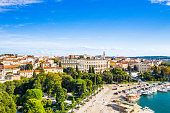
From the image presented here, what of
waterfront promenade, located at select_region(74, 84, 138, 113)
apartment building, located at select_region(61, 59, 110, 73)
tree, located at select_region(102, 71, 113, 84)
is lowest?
waterfront promenade, located at select_region(74, 84, 138, 113)

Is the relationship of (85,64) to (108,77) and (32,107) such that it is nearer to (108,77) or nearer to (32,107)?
(108,77)

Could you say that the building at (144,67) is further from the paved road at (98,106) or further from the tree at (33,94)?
the tree at (33,94)

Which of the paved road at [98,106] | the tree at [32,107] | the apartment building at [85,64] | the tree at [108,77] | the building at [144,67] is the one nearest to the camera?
the tree at [32,107]

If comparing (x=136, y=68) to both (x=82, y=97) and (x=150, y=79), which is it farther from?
(x=82, y=97)

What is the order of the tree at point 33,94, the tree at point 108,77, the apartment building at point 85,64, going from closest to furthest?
1. the tree at point 33,94
2. the tree at point 108,77
3. the apartment building at point 85,64

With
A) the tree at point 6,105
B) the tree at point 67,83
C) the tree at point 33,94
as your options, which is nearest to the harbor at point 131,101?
the tree at point 67,83

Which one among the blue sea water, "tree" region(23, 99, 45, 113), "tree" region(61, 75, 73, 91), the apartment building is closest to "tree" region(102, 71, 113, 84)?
the blue sea water

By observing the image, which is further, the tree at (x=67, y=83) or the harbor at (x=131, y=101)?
the tree at (x=67, y=83)

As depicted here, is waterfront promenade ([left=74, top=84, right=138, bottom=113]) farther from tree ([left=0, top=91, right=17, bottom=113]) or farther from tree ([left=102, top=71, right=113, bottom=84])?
tree ([left=102, top=71, right=113, bottom=84])
